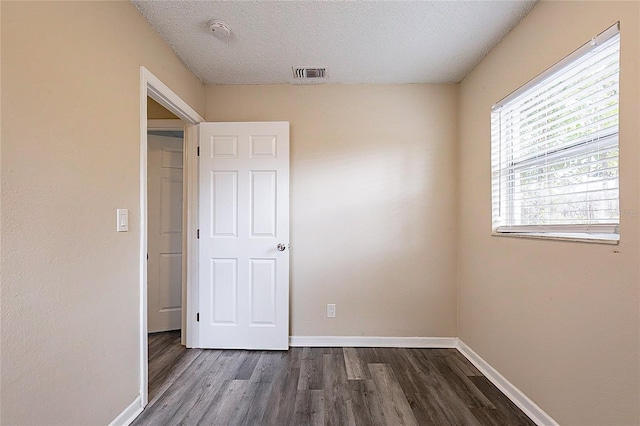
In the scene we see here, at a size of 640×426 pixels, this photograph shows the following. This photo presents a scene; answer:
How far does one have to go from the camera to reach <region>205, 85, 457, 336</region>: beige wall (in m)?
2.95

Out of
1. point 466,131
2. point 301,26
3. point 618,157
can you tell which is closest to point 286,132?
point 301,26

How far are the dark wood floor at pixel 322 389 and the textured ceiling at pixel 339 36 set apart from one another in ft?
7.95

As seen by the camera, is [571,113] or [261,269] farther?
[261,269]

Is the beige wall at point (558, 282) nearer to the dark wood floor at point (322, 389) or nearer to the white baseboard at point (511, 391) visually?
the white baseboard at point (511, 391)

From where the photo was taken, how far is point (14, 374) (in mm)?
1178

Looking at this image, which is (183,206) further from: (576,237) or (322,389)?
(576,237)

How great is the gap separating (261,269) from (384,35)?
2.07 meters

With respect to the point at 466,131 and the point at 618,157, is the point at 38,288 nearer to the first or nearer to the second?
the point at 618,157

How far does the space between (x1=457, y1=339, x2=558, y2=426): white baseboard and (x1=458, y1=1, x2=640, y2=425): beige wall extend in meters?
0.05

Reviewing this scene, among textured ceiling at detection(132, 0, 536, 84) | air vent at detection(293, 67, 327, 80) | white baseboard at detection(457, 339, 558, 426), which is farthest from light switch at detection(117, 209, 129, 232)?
white baseboard at detection(457, 339, 558, 426)

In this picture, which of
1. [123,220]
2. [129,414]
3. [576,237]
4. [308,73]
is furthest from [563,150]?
[129,414]

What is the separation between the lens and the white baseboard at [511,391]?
5.86 ft

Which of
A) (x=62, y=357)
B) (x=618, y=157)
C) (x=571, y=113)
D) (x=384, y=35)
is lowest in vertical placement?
(x=62, y=357)

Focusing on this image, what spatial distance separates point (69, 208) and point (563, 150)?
2.47 meters
